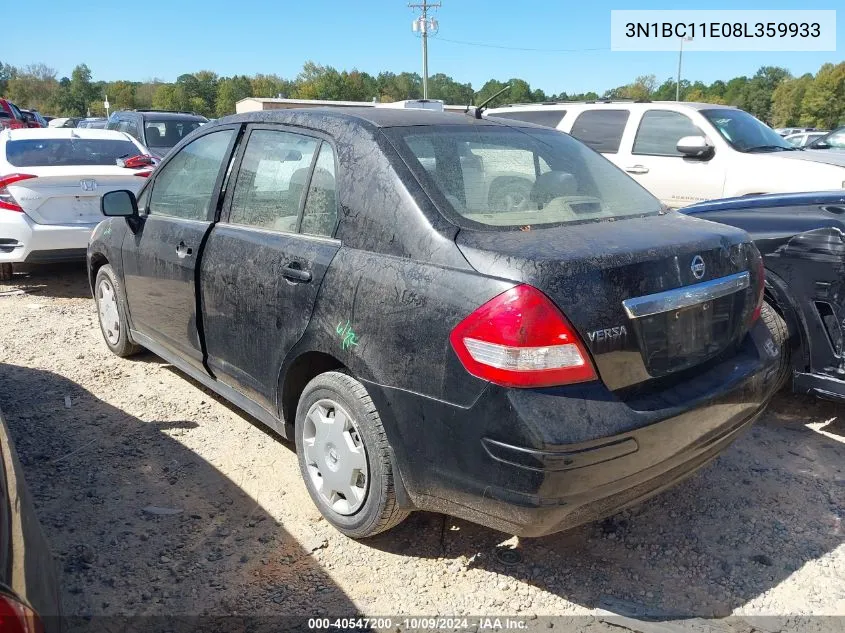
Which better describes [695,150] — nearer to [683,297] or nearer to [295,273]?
[683,297]

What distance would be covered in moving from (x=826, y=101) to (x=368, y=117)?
226ft

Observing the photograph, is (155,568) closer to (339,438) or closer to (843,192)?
(339,438)

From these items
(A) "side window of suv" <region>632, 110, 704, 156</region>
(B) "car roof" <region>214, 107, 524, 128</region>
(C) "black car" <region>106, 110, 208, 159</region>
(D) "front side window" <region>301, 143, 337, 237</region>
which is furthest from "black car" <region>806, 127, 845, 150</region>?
(C) "black car" <region>106, 110, 208, 159</region>

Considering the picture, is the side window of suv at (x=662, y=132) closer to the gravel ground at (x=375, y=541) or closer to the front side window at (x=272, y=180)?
the gravel ground at (x=375, y=541)

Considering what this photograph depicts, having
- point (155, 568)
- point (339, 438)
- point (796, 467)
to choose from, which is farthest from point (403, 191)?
point (796, 467)

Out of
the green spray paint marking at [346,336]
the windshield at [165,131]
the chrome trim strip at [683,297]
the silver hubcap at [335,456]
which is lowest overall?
the silver hubcap at [335,456]

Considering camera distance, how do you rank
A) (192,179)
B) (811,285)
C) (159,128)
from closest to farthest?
1. (811,285)
2. (192,179)
3. (159,128)

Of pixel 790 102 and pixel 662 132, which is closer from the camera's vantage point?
pixel 662 132

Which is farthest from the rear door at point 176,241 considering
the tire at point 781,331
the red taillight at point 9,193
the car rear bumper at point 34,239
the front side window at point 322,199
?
the tire at point 781,331

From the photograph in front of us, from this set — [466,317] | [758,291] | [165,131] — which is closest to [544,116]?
[758,291]

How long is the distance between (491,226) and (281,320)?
105 centimetres

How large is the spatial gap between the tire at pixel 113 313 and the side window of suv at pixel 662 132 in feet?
19.8

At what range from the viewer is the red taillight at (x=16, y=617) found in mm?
1425

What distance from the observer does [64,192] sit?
661cm
